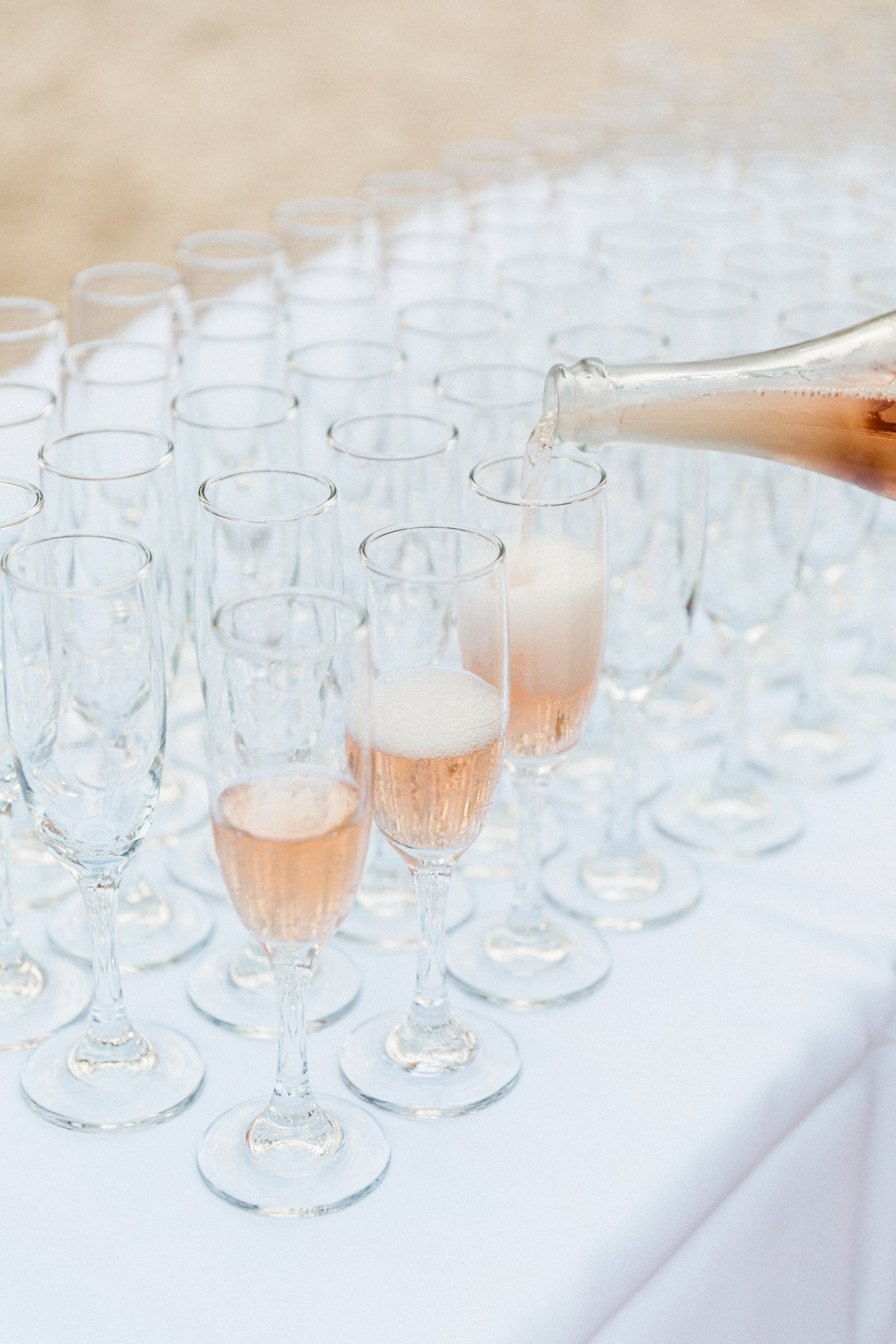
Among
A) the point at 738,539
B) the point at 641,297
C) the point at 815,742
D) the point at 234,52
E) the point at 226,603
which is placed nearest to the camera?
the point at 226,603

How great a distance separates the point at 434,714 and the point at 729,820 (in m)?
0.47

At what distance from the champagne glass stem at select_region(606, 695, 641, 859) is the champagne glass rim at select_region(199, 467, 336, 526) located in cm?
35

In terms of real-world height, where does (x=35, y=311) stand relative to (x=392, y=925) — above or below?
above

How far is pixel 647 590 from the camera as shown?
1.22 meters

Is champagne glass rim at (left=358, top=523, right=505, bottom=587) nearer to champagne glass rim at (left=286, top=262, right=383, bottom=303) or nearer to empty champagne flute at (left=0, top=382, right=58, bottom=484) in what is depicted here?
empty champagne flute at (left=0, top=382, right=58, bottom=484)

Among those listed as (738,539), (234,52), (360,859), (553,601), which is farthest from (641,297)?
(234,52)

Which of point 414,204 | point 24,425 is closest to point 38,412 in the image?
point 24,425

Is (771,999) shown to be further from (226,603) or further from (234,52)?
(234,52)

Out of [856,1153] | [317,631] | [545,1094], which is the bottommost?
[856,1153]

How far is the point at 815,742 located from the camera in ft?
4.83

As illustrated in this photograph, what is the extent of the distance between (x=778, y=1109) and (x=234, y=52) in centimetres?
667

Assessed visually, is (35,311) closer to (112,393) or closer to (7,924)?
(112,393)

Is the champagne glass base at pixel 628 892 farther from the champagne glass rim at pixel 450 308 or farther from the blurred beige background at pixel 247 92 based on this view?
the blurred beige background at pixel 247 92

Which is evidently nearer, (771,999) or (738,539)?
(771,999)
